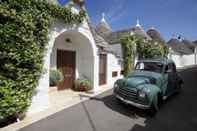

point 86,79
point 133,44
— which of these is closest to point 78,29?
point 86,79

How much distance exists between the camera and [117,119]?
5.04m

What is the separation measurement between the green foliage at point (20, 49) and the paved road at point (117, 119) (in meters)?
1.03

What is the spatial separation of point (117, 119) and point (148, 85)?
1.76m

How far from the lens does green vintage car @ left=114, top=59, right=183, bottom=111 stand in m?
5.18

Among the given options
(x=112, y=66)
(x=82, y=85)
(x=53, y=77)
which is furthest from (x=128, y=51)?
(x=53, y=77)

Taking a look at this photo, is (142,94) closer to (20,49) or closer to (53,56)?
(20,49)

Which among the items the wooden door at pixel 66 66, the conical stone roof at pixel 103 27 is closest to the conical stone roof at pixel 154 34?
the conical stone roof at pixel 103 27

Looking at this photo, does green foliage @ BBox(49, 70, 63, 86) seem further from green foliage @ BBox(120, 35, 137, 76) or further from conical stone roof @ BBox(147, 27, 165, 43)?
conical stone roof @ BBox(147, 27, 165, 43)

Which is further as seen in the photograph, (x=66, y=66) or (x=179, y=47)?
(x=179, y=47)

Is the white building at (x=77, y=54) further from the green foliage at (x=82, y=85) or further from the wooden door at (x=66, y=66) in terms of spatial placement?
the green foliage at (x=82, y=85)

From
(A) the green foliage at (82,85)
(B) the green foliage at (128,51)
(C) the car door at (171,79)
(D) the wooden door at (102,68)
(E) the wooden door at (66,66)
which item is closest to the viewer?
(C) the car door at (171,79)

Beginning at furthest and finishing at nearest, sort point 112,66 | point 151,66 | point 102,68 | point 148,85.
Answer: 1. point 112,66
2. point 102,68
3. point 151,66
4. point 148,85

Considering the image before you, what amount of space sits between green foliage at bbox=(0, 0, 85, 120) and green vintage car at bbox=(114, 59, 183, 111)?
3353 millimetres

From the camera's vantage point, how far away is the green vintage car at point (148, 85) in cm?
518
